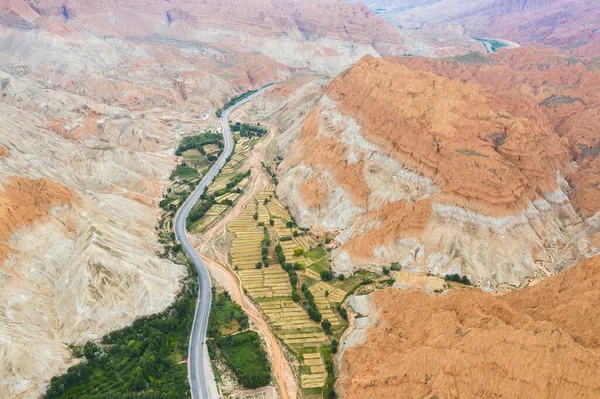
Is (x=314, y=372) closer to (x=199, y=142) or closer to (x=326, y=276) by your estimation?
(x=326, y=276)

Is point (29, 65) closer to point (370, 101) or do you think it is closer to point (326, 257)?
point (370, 101)

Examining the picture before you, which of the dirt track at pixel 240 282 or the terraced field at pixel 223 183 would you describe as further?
the terraced field at pixel 223 183

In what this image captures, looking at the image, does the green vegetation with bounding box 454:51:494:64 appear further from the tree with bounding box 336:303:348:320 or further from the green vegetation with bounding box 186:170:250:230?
the tree with bounding box 336:303:348:320

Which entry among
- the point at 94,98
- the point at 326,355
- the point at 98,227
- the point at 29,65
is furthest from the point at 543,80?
the point at 29,65

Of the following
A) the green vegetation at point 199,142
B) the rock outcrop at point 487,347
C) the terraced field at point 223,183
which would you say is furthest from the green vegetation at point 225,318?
the green vegetation at point 199,142

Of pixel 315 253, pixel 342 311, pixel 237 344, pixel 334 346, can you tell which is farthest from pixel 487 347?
pixel 315 253

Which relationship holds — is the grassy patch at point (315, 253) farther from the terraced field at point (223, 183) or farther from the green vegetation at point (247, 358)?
the terraced field at point (223, 183)
